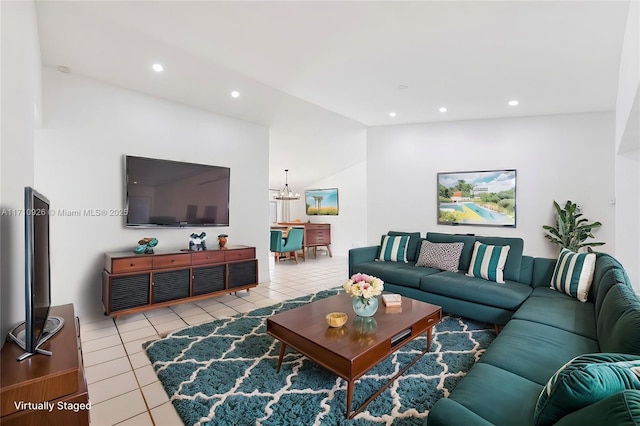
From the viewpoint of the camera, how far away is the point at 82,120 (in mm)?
3174

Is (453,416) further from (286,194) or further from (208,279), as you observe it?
(286,194)

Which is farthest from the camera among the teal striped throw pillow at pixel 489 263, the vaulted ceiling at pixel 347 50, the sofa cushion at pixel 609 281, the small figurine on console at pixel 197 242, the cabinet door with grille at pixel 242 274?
the cabinet door with grille at pixel 242 274

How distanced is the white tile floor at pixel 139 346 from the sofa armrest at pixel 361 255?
77 cm

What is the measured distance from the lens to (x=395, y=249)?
405 centimetres

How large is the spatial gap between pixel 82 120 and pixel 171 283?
6.64ft

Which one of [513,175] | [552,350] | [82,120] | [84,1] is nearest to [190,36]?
[84,1]

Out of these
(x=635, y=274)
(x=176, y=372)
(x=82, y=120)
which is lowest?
(x=176, y=372)

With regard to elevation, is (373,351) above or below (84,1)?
below

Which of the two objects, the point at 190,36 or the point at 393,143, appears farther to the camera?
the point at 393,143

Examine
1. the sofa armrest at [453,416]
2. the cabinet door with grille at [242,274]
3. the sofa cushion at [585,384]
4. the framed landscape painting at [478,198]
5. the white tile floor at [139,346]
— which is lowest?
the white tile floor at [139,346]

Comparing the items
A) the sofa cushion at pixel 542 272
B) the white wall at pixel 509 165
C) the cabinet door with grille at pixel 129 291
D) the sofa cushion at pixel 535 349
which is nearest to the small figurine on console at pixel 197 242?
the cabinet door with grille at pixel 129 291

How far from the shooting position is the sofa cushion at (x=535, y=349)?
1447 mm

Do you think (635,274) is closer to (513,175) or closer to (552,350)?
(513,175)

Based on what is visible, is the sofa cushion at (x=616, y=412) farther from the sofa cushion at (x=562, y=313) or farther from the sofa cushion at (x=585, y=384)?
the sofa cushion at (x=562, y=313)
